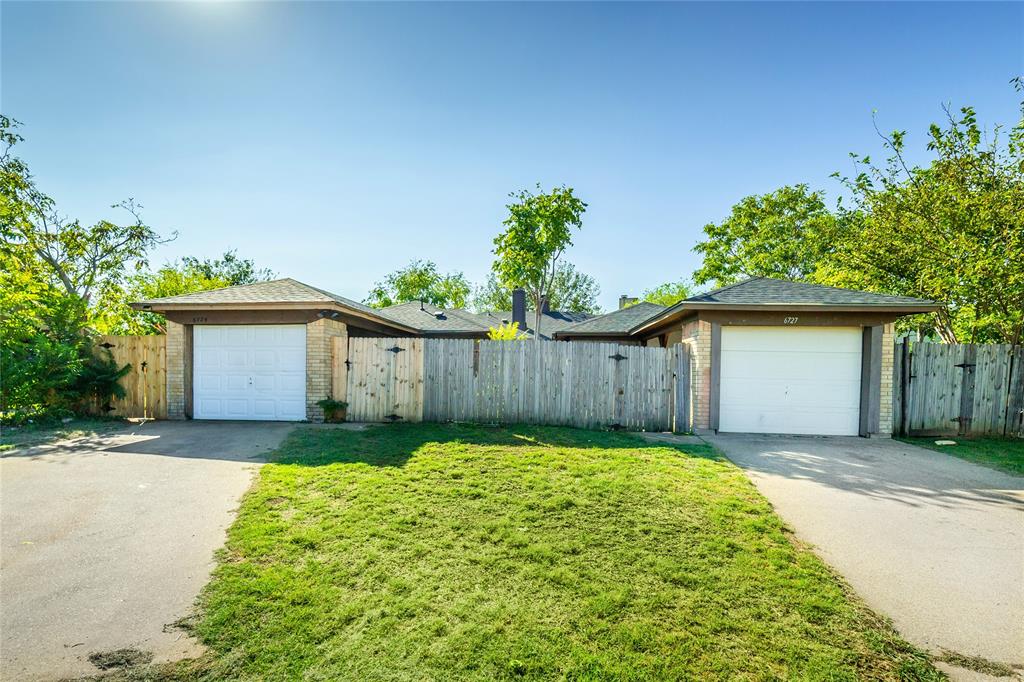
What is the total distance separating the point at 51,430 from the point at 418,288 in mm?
30736

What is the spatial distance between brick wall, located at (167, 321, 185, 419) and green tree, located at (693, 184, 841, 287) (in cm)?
2467

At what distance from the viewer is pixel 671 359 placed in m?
9.38

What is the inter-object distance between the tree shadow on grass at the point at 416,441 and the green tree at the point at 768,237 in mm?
19477

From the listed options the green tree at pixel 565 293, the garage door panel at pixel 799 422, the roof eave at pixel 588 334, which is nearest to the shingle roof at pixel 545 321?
the roof eave at pixel 588 334

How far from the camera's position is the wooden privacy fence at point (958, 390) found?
9.06 metres

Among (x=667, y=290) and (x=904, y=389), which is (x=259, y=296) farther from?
(x=667, y=290)

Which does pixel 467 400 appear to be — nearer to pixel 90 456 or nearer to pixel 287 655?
pixel 90 456

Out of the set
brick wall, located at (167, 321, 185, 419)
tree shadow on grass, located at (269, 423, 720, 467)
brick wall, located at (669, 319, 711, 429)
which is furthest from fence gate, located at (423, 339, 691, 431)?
brick wall, located at (167, 321, 185, 419)

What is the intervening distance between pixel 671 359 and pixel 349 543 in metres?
7.40

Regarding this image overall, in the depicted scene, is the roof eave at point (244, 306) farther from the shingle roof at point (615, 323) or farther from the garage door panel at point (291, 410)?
the shingle roof at point (615, 323)

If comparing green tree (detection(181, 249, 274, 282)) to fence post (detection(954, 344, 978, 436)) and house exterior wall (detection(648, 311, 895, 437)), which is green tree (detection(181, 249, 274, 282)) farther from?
fence post (detection(954, 344, 978, 436))

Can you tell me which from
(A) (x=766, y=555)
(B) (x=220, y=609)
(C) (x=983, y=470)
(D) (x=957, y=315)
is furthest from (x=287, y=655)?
(D) (x=957, y=315)

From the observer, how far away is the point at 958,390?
30.0 feet

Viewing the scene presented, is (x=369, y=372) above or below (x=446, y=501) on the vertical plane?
above
